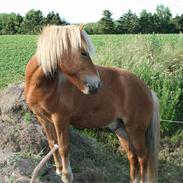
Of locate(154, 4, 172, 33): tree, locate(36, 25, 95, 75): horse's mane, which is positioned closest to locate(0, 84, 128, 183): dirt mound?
locate(36, 25, 95, 75): horse's mane

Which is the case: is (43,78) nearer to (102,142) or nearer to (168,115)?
(102,142)

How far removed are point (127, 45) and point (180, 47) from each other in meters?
1.11

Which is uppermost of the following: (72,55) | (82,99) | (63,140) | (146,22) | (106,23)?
(72,55)

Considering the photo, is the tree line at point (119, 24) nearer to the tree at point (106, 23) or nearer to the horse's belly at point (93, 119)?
the tree at point (106, 23)

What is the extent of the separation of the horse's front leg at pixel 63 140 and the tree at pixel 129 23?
41.4 m

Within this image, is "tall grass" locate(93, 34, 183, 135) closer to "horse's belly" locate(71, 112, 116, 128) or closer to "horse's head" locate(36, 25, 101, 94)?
"horse's belly" locate(71, 112, 116, 128)

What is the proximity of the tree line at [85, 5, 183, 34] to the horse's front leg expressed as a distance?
134 feet

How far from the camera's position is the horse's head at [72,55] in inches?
190

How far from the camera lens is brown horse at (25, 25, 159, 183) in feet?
16.0

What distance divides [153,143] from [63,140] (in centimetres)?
134

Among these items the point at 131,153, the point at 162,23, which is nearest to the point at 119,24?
the point at 162,23

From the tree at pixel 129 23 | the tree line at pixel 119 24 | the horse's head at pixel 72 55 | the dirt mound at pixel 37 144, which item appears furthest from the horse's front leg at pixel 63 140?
the tree at pixel 129 23

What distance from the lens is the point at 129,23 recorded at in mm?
47094

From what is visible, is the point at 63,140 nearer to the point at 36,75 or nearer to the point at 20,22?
the point at 36,75
